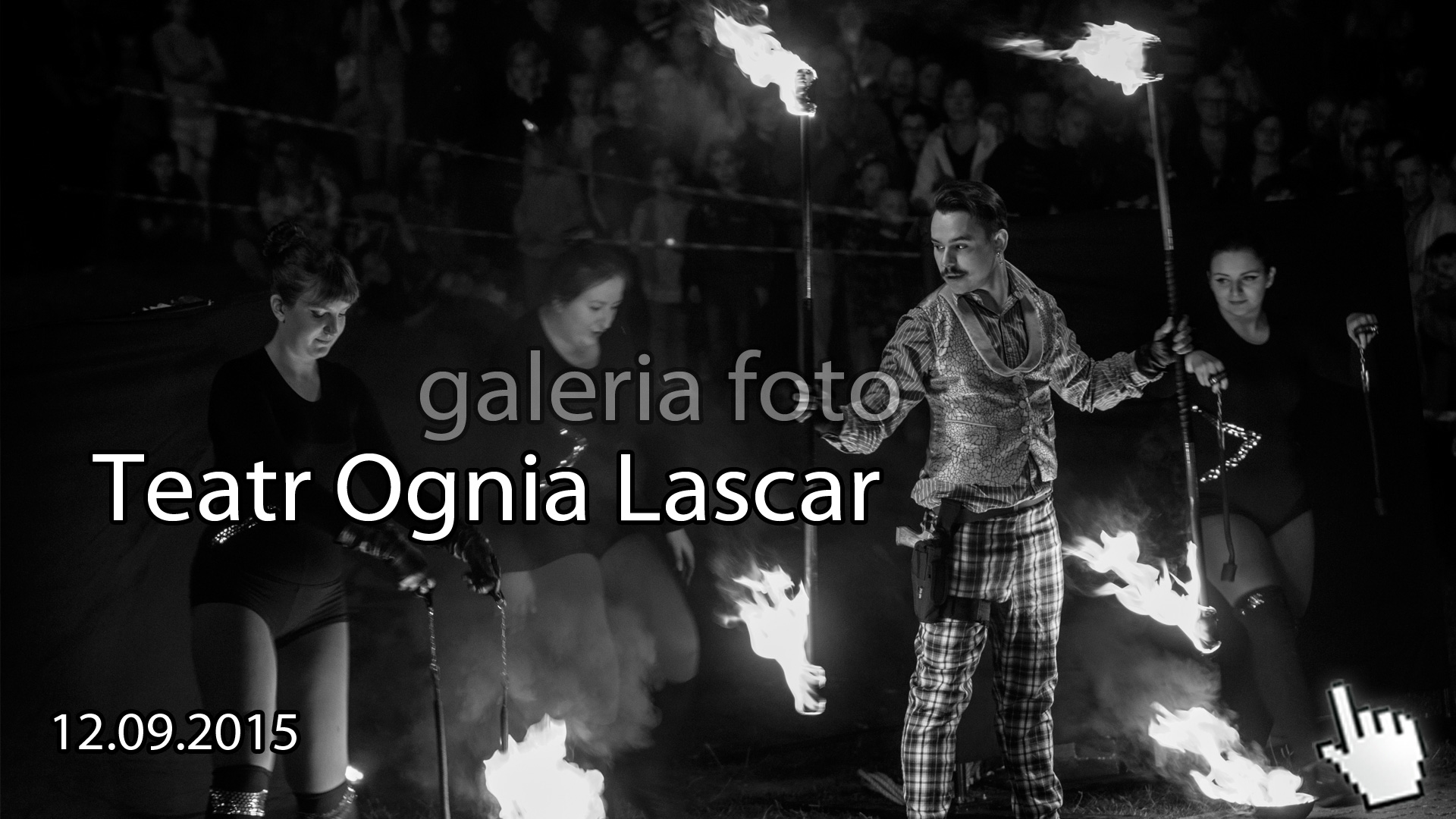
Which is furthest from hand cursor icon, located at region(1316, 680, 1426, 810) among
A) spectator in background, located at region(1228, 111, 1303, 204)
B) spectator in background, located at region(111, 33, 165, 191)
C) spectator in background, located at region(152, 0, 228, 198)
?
spectator in background, located at region(111, 33, 165, 191)

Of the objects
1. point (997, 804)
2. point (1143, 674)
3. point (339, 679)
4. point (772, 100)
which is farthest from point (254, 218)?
point (1143, 674)

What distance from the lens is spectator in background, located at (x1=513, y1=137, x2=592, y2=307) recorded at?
4.83 metres

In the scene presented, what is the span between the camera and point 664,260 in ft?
16.4

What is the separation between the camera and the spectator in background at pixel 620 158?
501 centimetres

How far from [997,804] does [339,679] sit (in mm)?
2638

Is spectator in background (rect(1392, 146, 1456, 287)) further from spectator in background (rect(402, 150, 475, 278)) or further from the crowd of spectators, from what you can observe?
spectator in background (rect(402, 150, 475, 278))

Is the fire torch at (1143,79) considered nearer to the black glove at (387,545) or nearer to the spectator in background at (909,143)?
the spectator in background at (909,143)

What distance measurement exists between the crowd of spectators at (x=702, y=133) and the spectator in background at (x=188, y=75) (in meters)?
0.01

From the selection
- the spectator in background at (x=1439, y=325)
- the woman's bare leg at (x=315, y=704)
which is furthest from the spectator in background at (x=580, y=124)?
the spectator in background at (x=1439, y=325)

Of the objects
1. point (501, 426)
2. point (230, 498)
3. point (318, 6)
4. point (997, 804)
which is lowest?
point (997, 804)

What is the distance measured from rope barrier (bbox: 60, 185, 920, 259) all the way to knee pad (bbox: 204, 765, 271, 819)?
2.15 m

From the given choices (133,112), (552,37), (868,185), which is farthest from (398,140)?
(868,185)

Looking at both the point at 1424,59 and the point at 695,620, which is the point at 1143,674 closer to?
the point at 695,620

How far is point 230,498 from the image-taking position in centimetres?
438
